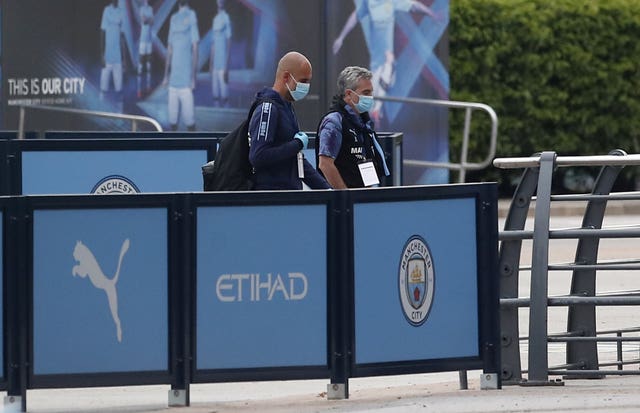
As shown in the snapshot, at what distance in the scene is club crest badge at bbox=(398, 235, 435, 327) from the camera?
27.6 ft

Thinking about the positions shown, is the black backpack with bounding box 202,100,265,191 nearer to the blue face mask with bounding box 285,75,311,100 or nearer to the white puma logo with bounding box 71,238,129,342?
the blue face mask with bounding box 285,75,311,100

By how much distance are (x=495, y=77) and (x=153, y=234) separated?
15.9m

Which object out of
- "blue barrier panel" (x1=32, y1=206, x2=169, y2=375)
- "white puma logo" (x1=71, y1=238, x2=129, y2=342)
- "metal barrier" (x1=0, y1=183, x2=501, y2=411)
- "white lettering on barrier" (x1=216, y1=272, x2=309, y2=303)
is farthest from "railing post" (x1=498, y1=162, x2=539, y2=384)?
"white puma logo" (x1=71, y1=238, x2=129, y2=342)

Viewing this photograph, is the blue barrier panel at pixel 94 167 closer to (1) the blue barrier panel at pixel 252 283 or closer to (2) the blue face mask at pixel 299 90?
(2) the blue face mask at pixel 299 90

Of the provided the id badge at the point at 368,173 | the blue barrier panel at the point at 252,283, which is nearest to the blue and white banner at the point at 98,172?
the id badge at the point at 368,173

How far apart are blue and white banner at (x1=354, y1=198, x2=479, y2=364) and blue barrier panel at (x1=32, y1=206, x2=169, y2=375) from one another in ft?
3.24

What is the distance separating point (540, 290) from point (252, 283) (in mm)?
1755

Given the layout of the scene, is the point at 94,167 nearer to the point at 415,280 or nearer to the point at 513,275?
the point at 513,275

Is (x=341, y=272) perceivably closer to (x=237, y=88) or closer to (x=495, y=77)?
(x=237, y=88)

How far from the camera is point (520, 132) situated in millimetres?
23938

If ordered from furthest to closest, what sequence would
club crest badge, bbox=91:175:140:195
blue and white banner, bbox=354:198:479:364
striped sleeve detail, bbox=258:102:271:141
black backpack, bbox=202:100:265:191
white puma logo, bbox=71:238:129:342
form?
club crest badge, bbox=91:175:140:195 < black backpack, bbox=202:100:265:191 < striped sleeve detail, bbox=258:102:271:141 < blue and white banner, bbox=354:198:479:364 < white puma logo, bbox=71:238:129:342

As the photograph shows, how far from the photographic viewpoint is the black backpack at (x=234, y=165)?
29.6 ft

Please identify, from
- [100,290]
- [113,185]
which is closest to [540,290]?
[100,290]

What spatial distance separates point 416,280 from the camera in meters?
8.46
